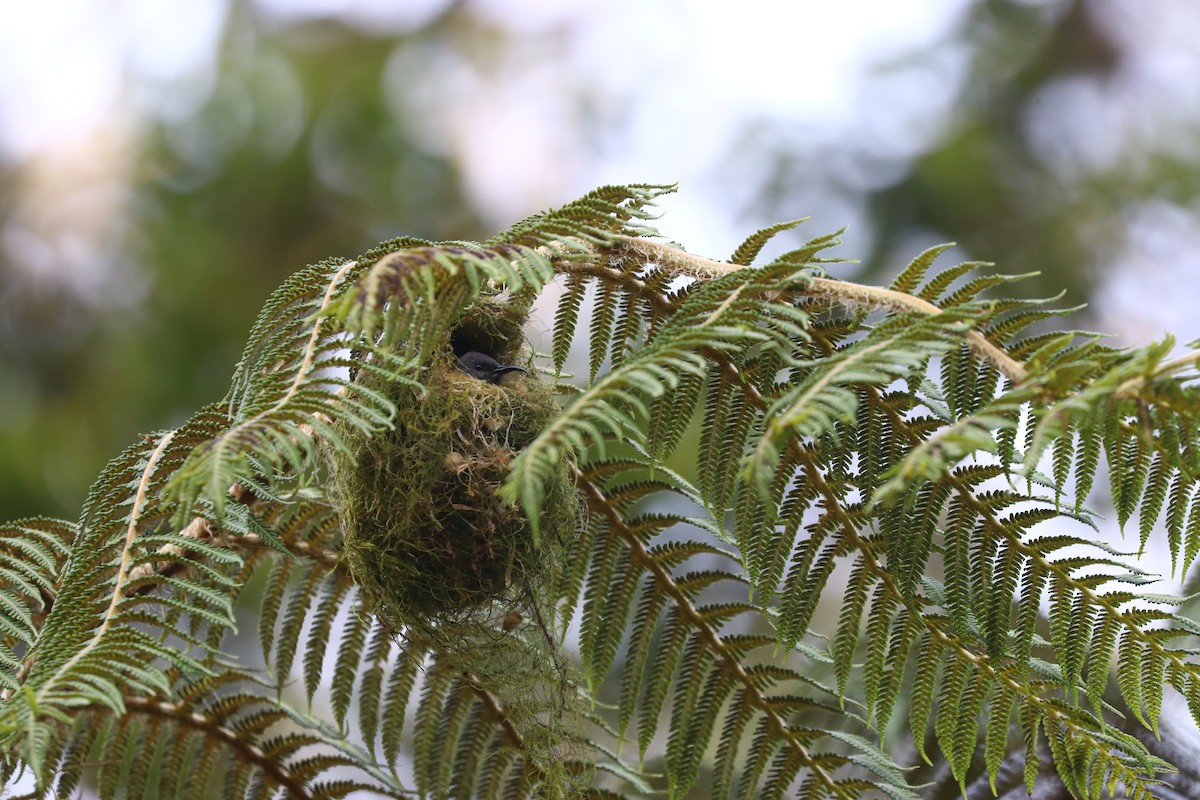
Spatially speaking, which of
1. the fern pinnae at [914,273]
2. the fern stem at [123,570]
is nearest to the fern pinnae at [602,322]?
the fern pinnae at [914,273]

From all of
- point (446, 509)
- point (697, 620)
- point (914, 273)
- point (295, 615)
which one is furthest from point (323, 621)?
point (914, 273)

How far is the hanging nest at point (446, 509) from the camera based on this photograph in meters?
1.45

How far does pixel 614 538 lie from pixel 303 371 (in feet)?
1.93

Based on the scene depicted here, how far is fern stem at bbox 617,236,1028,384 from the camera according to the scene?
1270mm

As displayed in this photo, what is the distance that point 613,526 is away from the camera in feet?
5.44

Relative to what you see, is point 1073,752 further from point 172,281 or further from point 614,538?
point 172,281

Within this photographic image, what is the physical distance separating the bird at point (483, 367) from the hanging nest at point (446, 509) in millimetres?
60

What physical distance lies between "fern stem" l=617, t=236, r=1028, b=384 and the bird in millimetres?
286

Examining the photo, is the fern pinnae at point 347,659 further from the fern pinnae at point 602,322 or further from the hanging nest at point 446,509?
the fern pinnae at point 602,322

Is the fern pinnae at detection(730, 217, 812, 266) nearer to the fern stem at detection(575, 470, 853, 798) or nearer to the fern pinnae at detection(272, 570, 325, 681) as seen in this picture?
the fern stem at detection(575, 470, 853, 798)

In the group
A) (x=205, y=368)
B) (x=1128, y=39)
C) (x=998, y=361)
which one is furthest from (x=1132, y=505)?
(x=1128, y=39)

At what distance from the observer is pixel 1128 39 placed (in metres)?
5.11

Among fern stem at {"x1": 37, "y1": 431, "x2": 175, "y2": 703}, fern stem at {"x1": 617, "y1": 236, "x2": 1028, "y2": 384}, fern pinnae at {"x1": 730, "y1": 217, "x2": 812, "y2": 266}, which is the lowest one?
fern stem at {"x1": 37, "y1": 431, "x2": 175, "y2": 703}

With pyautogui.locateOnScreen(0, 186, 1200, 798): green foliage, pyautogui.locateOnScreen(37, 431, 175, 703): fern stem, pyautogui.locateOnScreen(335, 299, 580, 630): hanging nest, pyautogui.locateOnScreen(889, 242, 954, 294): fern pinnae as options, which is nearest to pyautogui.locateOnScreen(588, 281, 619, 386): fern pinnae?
pyautogui.locateOnScreen(0, 186, 1200, 798): green foliage
